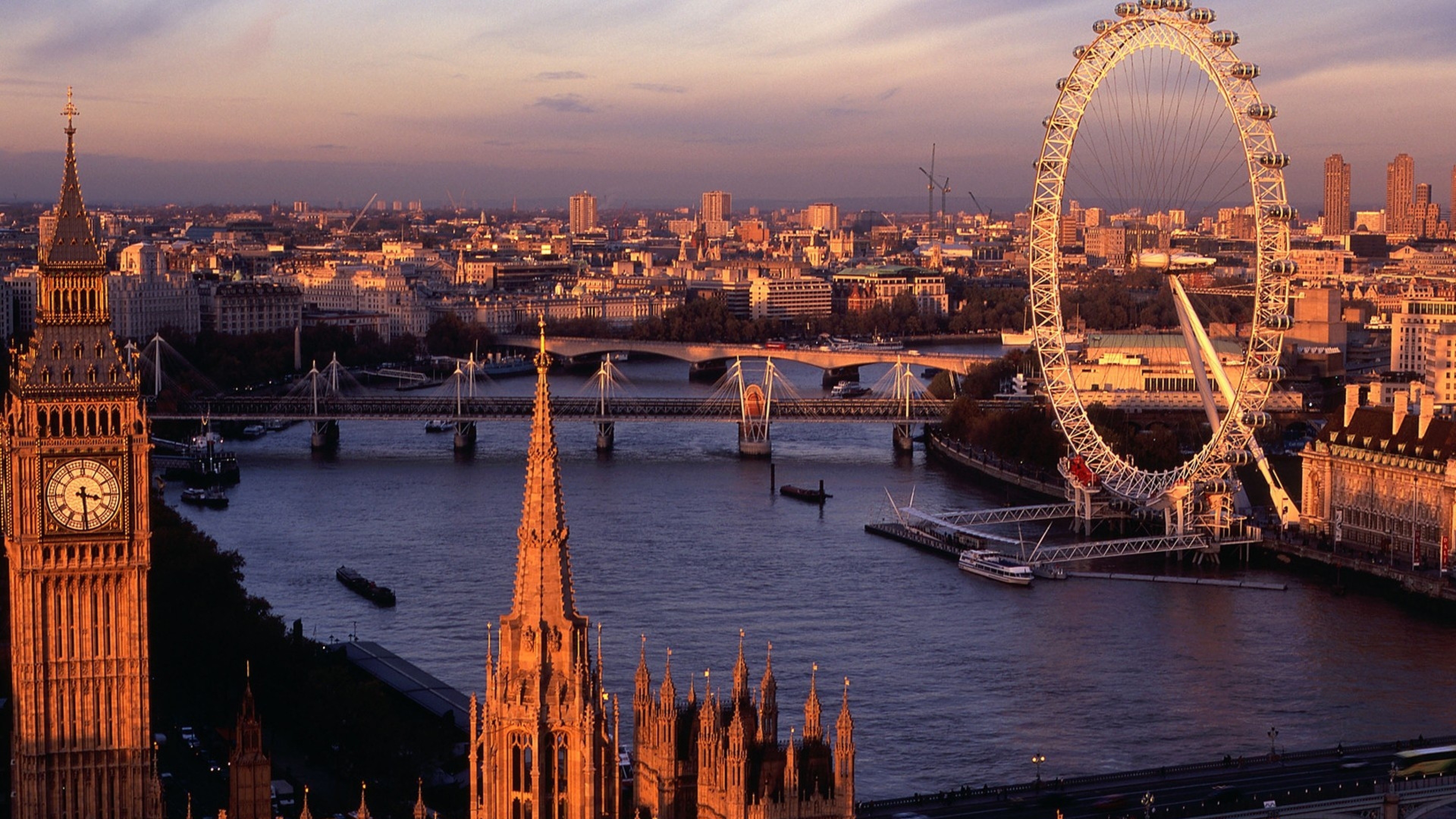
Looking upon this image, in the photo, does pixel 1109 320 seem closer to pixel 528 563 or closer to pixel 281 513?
pixel 281 513

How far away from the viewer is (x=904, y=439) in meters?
38.9

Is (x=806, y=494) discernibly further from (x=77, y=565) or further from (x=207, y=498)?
(x=77, y=565)

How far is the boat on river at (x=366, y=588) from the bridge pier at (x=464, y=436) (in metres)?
12.7

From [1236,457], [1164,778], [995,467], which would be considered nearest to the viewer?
[1164,778]

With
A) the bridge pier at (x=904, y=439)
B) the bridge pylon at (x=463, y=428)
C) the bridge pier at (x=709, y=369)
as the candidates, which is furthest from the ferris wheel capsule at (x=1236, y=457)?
the bridge pier at (x=709, y=369)

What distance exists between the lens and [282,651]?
18.2 metres

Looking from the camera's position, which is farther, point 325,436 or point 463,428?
point 463,428

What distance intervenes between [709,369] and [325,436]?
65.9 feet

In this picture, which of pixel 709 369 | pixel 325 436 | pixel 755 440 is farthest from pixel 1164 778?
pixel 709 369

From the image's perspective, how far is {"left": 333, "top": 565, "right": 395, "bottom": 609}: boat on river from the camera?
23.0 m

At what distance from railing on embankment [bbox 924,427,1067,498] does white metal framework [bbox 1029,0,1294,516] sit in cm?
129

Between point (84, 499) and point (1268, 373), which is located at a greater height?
point (1268, 373)

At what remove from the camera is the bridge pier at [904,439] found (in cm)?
3866

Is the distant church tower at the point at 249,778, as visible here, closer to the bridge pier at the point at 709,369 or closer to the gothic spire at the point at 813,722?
the gothic spire at the point at 813,722
